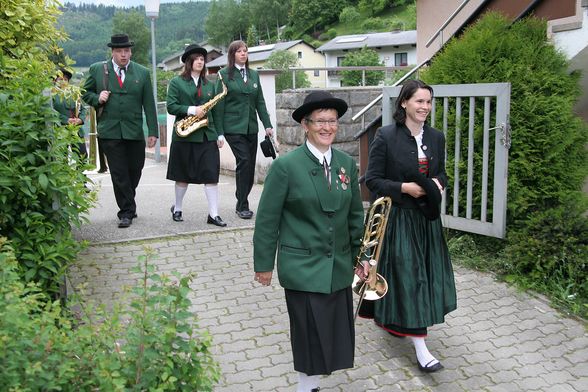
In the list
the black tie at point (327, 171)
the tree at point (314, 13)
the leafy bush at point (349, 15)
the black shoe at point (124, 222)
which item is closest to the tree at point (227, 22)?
the tree at point (314, 13)

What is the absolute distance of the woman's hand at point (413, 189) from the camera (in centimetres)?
459

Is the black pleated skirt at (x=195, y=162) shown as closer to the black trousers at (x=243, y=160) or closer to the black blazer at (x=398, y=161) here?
the black trousers at (x=243, y=160)

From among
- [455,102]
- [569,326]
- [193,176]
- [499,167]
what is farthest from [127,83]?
[569,326]

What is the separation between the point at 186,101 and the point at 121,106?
74 cm

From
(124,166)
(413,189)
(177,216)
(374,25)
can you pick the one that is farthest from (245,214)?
(374,25)

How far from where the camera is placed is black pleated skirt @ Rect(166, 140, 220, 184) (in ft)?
25.1

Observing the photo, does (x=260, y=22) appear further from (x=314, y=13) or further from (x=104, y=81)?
(x=104, y=81)

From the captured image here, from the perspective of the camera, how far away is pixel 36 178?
14.3 feet

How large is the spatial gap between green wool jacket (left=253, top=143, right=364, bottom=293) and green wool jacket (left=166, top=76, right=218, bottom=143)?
12.8 ft

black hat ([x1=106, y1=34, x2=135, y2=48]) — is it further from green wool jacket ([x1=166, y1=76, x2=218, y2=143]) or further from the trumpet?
the trumpet

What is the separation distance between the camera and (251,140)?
8008 millimetres

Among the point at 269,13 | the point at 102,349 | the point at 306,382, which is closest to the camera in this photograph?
the point at 102,349

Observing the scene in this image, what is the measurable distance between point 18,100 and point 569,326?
4272mm

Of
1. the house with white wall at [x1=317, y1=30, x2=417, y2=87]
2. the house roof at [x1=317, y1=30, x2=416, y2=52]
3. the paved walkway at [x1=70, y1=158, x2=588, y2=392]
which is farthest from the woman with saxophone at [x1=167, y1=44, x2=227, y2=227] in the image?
the house roof at [x1=317, y1=30, x2=416, y2=52]
